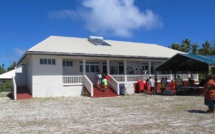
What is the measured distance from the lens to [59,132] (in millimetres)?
8641

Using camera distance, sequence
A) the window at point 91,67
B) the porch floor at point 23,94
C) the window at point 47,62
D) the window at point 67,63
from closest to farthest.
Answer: the porch floor at point 23,94 → the window at point 47,62 → the window at point 67,63 → the window at point 91,67

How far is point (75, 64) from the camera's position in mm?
26453

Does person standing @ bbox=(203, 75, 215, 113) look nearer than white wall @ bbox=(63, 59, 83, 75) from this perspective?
Yes

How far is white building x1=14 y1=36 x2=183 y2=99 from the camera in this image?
22625 millimetres

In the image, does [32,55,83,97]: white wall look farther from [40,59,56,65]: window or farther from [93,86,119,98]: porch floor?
[93,86,119,98]: porch floor

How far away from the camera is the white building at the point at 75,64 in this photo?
22625mm

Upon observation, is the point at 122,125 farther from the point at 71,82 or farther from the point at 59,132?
the point at 71,82

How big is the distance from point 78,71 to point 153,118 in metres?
16.3

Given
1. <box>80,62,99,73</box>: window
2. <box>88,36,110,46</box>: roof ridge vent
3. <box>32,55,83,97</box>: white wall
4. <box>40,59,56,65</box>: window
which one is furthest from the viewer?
<box>88,36,110,46</box>: roof ridge vent

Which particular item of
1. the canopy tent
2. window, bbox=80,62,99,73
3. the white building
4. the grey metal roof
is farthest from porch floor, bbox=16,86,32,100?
the canopy tent

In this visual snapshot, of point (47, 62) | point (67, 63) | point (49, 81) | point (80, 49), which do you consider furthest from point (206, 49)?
point (49, 81)

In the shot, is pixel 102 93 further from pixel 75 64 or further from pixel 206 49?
pixel 206 49

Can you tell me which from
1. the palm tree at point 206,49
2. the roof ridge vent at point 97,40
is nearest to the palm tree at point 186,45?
the palm tree at point 206,49

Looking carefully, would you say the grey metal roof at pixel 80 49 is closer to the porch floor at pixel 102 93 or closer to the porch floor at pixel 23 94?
the porch floor at pixel 102 93
